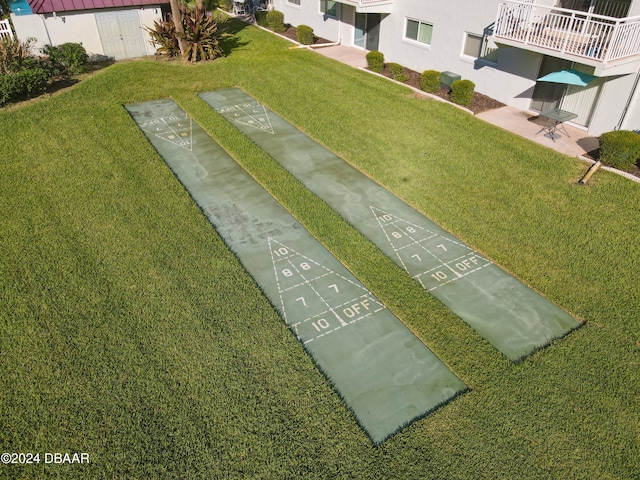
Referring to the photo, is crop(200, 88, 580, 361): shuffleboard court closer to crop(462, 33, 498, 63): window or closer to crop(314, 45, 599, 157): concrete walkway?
crop(314, 45, 599, 157): concrete walkway

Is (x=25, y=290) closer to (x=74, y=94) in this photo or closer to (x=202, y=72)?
(x=74, y=94)

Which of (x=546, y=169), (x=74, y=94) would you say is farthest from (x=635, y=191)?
(x=74, y=94)

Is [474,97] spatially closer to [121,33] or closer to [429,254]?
[429,254]

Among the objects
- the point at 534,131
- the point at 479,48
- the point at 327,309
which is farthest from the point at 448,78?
the point at 327,309

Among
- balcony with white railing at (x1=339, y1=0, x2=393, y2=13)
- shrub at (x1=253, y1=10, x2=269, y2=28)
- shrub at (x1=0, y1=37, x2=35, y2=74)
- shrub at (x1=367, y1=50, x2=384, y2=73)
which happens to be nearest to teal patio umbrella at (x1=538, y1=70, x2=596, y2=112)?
shrub at (x1=367, y1=50, x2=384, y2=73)

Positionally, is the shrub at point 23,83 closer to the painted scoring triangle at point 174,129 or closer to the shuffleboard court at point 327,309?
the painted scoring triangle at point 174,129

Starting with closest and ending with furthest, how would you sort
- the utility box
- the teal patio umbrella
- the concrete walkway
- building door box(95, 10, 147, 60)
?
the teal patio umbrella, the concrete walkway, the utility box, building door box(95, 10, 147, 60)
